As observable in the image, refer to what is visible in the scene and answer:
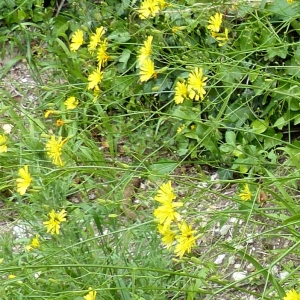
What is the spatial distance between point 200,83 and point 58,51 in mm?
1434

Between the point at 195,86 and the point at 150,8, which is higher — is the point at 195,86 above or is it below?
below

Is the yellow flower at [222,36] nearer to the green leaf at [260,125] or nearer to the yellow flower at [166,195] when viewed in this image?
the green leaf at [260,125]

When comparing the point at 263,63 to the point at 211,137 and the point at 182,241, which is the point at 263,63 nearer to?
the point at 211,137

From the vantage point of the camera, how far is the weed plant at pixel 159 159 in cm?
163

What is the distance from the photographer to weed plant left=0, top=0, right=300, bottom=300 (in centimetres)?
163

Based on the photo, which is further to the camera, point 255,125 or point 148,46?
point 255,125

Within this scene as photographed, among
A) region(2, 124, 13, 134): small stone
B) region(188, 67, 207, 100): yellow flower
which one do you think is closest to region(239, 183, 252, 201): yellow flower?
region(188, 67, 207, 100): yellow flower

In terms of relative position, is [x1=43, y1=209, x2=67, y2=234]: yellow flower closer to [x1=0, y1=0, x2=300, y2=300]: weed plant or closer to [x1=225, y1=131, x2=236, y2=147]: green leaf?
[x1=0, y1=0, x2=300, y2=300]: weed plant

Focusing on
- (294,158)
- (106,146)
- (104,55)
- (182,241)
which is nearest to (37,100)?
(106,146)

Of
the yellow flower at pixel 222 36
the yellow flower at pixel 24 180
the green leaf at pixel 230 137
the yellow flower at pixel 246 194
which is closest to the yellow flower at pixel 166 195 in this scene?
the yellow flower at pixel 246 194

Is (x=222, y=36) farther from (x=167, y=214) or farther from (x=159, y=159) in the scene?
(x=167, y=214)

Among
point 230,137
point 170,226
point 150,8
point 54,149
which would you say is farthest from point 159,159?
point 170,226

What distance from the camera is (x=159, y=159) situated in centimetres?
251

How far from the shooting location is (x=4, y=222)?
2.57m
